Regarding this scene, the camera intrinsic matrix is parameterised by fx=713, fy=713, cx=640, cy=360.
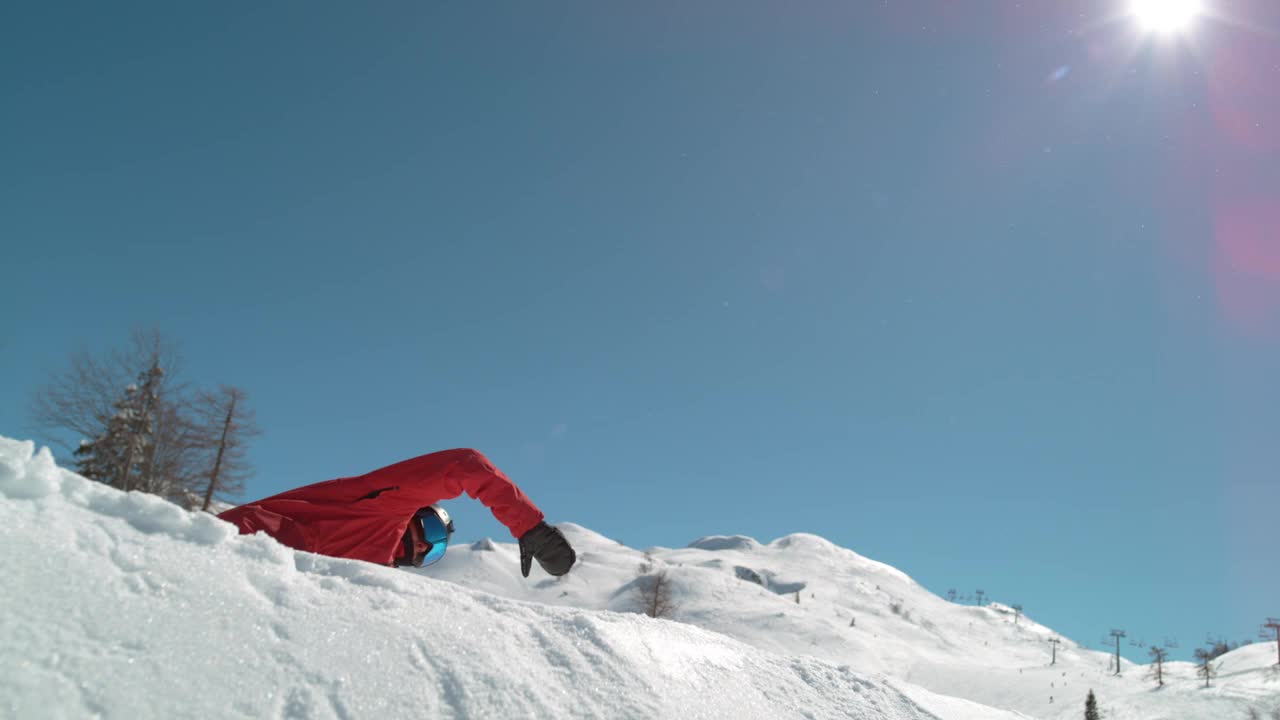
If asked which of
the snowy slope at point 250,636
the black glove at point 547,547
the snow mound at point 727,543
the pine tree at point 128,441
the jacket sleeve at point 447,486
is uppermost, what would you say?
the snow mound at point 727,543

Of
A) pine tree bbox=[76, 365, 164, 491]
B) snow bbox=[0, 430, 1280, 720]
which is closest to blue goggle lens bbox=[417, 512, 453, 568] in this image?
snow bbox=[0, 430, 1280, 720]

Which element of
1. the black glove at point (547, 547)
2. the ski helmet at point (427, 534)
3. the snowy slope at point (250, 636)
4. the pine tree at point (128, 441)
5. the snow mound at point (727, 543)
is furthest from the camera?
the snow mound at point (727, 543)

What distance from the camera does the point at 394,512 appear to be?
4402 millimetres

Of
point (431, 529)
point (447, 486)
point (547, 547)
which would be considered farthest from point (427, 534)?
point (547, 547)

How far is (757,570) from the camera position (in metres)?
110

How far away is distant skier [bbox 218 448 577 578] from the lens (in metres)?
3.79

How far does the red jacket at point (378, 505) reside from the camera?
3814mm

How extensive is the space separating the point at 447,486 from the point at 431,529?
0.92 meters

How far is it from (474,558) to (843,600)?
4934 centimetres

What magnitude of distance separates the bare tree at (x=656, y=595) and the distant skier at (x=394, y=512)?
40.5 meters

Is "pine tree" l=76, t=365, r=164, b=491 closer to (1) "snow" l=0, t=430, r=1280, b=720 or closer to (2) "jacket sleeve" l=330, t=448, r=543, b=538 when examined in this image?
(2) "jacket sleeve" l=330, t=448, r=543, b=538

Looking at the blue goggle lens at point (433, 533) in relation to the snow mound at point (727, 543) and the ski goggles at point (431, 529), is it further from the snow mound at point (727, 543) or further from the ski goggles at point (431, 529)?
the snow mound at point (727, 543)

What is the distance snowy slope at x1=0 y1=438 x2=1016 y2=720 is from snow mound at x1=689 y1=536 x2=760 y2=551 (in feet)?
493

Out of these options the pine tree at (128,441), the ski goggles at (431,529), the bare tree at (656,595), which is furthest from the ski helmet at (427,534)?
the bare tree at (656,595)
